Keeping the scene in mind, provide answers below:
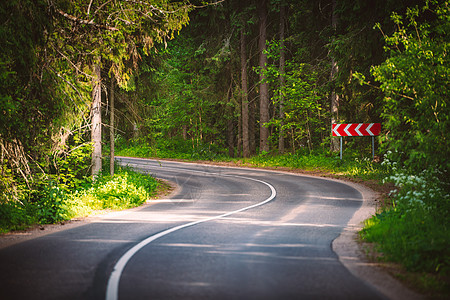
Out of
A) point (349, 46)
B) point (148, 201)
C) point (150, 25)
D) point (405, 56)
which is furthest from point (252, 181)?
point (405, 56)

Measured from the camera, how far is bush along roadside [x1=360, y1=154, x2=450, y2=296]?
17.4ft

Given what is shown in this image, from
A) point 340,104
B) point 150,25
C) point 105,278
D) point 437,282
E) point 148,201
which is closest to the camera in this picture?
point 437,282

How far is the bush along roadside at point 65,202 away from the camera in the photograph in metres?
9.38

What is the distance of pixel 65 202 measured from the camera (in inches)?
421

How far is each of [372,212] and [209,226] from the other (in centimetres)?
479

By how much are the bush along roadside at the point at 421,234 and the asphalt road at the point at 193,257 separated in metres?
0.85

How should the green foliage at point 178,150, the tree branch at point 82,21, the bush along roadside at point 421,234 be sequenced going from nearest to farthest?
the bush along roadside at point 421,234 → the tree branch at point 82,21 → the green foliage at point 178,150

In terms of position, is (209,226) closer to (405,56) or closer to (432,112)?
(432,112)

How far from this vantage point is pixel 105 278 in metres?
5.31

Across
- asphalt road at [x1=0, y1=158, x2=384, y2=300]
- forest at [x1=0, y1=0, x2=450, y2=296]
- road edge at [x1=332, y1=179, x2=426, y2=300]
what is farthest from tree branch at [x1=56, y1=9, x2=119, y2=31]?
road edge at [x1=332, y1=179, x2=426, y2=300]

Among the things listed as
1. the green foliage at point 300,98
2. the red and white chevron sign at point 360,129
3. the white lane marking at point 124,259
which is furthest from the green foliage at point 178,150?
the white lane marking at point 124,259

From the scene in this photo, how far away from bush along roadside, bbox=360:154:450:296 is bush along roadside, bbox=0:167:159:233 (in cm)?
801

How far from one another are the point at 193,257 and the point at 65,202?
5980mm

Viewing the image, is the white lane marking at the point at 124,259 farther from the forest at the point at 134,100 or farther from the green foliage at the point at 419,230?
the green foliage at the point at 419,230
